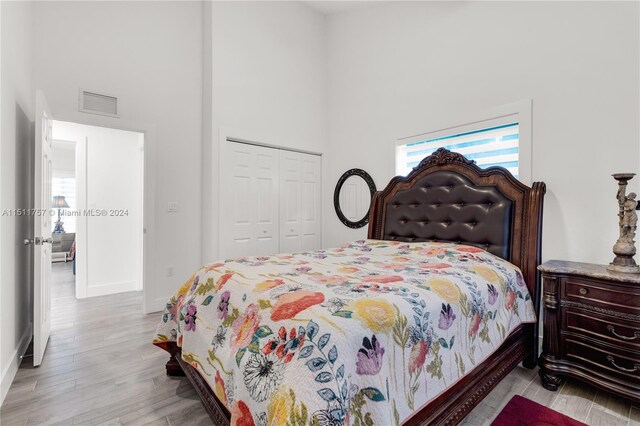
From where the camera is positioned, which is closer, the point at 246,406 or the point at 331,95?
the point at 246,406

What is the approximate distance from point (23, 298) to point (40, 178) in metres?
1.12

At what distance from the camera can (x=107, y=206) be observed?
4238mm

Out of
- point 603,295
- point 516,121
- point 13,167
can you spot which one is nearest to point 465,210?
point 516,121

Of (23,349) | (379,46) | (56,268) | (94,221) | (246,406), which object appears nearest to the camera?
(246,406)

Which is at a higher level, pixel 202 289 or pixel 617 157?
pixel 617 157

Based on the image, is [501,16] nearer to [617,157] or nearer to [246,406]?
[617,157]

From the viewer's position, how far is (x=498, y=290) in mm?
1790

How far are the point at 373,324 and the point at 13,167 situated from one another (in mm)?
2679

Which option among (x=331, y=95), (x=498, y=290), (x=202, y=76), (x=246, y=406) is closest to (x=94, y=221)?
(x=202, y=76)

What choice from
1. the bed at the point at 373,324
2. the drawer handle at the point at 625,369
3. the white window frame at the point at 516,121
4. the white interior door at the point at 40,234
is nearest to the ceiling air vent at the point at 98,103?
the white interior door at the point at 40,234

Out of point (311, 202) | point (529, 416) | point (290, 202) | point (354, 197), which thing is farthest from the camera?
point (311, 202)

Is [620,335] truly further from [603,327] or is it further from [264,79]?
[264,79]

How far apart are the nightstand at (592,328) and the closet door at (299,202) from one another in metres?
2.86

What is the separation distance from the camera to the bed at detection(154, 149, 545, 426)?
0.96m
